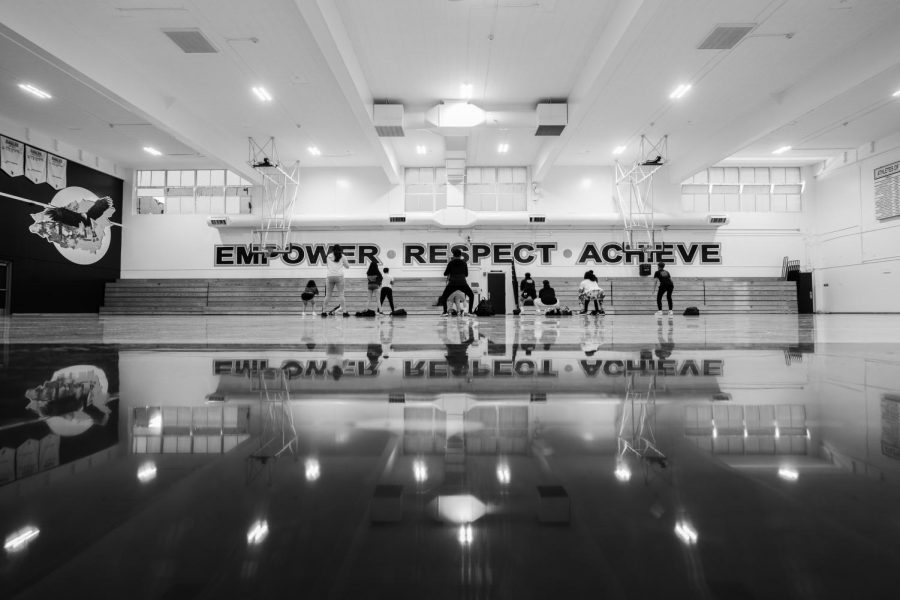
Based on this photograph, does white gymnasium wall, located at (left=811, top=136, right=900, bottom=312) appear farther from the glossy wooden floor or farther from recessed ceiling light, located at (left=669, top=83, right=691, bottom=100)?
the glossy wooden floor

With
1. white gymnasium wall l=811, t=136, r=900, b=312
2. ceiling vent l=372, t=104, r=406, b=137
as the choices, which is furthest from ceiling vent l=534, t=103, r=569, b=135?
white gymnasium wall l=811, t=136, r=900, b=312

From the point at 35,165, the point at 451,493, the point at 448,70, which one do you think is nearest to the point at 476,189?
the point at 448,70

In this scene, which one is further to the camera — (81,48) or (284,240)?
(284,240)

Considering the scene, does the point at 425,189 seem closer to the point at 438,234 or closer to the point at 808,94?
the point at 438,234

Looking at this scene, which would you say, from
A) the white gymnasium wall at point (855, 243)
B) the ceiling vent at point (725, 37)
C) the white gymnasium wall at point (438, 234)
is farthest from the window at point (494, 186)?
the white gymnasium wall at point (855, 243)

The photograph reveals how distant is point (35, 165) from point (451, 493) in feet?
60.5

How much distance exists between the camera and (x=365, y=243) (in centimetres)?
1856

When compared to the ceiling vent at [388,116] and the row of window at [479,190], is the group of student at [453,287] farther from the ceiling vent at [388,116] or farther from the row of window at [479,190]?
the row of window at [479,190]

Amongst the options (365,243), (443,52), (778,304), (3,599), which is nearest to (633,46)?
(443,52)

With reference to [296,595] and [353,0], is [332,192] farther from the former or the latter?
[296,595]

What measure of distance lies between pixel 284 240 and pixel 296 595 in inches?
697

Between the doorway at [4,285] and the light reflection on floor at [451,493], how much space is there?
1714cm

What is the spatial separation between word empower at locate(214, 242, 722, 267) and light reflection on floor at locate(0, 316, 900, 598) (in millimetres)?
17555

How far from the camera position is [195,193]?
18516 millimetres
